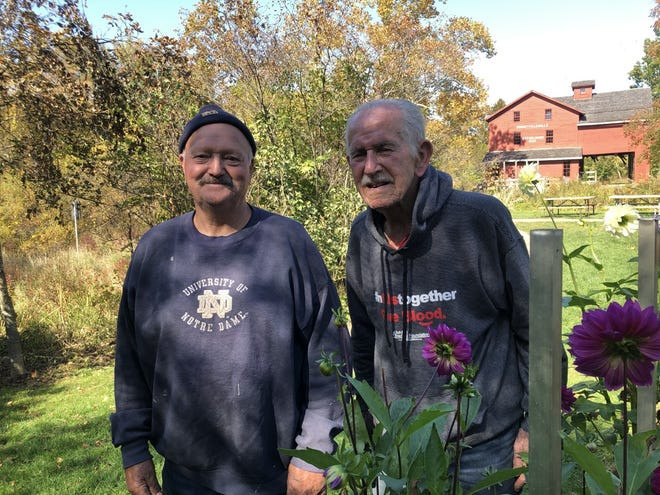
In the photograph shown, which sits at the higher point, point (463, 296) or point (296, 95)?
point (296, 95)

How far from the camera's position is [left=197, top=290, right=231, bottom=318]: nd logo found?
1904 millimetres

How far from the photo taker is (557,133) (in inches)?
1881

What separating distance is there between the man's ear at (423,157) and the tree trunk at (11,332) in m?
6.14

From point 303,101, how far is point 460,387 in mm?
8584

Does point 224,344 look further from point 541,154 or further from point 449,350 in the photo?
point 541,154

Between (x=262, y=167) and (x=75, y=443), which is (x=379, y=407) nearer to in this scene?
(x=75, y=443)

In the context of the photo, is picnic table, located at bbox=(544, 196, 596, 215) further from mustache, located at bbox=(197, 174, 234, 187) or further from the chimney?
the chimney

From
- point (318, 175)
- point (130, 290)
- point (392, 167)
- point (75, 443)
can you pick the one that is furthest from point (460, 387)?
point (318, 175)

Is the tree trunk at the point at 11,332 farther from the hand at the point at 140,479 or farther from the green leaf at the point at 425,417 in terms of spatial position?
the green leaf at the point at 425,417

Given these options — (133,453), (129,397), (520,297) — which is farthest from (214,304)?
(520,297)

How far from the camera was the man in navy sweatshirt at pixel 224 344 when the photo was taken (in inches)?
73.9

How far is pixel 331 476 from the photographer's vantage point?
0.81 metres

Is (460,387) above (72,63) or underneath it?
underneath

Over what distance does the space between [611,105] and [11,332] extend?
5459 cm
